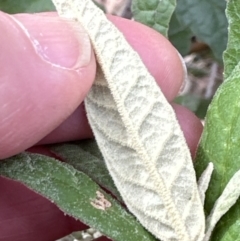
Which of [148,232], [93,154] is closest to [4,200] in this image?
[93,154]

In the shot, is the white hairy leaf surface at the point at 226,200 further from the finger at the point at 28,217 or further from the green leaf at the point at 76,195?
the finger at the point at 28,217

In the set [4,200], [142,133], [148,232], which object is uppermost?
[142,133]

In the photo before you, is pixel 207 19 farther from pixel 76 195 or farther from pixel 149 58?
pixel 76 195

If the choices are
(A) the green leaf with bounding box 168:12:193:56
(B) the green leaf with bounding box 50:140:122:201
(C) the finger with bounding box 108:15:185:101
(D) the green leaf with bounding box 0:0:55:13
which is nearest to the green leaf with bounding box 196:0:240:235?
(B) the green leaf with bounding box 50:140:122:201

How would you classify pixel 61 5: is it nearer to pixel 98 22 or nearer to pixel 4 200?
pixel 98 22

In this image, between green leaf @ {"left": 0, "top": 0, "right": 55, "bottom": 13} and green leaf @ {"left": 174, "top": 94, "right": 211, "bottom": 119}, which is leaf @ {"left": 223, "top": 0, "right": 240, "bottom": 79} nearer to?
green leaf @ {"left": 0, "top": 0, "right": 55, "bottom": 13}

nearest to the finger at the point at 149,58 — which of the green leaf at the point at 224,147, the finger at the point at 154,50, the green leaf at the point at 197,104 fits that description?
the finger at the point at 154,50
